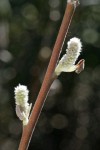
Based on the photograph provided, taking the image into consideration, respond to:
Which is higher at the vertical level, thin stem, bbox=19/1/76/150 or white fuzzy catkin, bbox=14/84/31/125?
thin stem, bbox=19/1/76/150

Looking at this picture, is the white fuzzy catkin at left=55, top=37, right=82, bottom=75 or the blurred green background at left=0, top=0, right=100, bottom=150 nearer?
the white fuzzy catkin at left=55, top=37, right=82, bottom=75

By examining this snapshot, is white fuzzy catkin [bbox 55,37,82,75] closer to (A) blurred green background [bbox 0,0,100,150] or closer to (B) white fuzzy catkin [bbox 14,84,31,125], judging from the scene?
(B) white fuzzy catkin [bbox 14,84,31,125]

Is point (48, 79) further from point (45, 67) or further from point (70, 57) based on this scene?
point (45, 67)

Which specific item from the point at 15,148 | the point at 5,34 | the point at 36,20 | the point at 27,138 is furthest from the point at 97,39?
the point at 27,138

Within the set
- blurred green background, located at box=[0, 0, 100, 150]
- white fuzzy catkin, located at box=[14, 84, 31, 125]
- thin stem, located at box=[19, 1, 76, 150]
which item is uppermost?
thin stem, located at box=[19, 1, 76, 150]

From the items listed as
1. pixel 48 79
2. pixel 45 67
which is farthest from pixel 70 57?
pixel 45 67

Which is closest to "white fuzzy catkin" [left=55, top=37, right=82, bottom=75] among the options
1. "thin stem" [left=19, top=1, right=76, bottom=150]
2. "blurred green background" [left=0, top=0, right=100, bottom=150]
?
"thin stem" [left=19, top=1, right=76, bottom=150]
